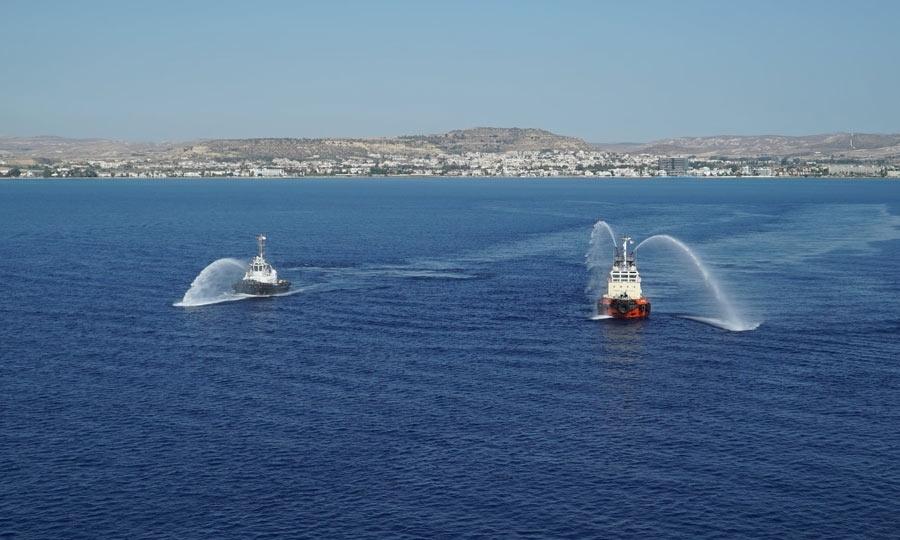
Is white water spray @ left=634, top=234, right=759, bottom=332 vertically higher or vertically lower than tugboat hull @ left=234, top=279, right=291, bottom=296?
lower

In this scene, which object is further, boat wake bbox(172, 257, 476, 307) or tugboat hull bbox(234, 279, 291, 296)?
tugboat hull bbox(234, 279, 291, 296)

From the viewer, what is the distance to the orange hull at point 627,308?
110 meters

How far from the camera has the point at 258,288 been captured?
411 ft

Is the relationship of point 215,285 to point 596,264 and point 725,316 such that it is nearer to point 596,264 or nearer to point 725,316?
point 596,264

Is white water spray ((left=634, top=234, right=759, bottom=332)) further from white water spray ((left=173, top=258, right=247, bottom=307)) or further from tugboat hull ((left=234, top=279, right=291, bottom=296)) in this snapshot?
white water spray ((left=173, top=258, right=247, bottom=307))

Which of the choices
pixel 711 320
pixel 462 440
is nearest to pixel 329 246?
pixel 711 320

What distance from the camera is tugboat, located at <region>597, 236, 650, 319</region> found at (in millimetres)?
110500

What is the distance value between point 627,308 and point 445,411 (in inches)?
1573

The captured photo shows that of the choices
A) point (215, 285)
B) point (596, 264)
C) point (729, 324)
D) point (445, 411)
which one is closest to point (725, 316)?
point (729, 324)

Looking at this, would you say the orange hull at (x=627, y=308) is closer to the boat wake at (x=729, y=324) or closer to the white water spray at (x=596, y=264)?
the boat wake at (x=729, y=324)

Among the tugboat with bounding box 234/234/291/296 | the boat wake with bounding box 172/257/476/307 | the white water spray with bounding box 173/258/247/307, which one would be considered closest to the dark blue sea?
the white water spray with bounding box 173/258/247/307

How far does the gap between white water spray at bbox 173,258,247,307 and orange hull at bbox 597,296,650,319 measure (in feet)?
138

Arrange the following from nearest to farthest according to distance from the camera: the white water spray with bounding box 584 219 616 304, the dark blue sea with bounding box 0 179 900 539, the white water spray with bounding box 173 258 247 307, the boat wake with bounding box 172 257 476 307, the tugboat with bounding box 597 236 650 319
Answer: the dark blue sea with bounding box 0 179 900 539 → the tugboat with bounding box 597 236 650 319 → the white water spray with bounding box 173 258 247 307 → the boat wake with bounding box 172 257 476 307 → the white water spray with bounding box 584 219 616 304

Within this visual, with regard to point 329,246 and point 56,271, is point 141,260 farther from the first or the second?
point 329,246
